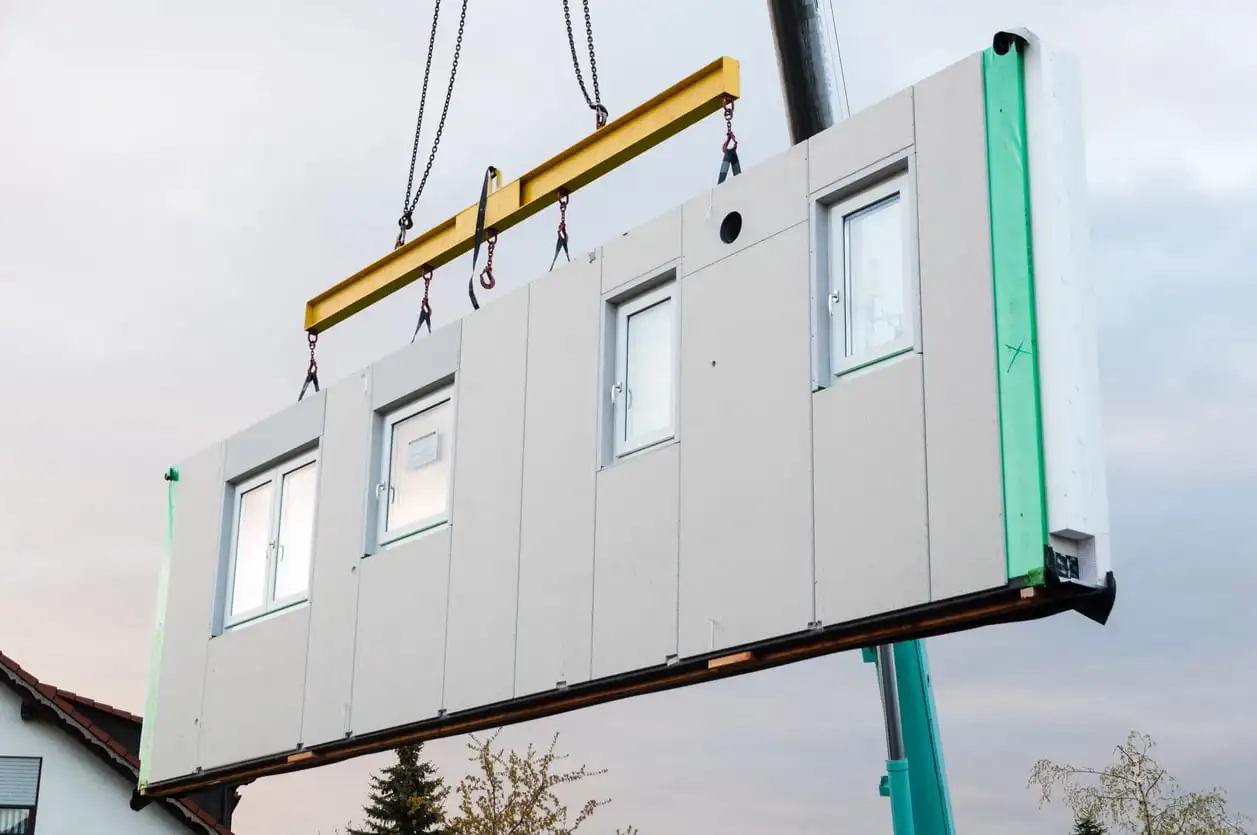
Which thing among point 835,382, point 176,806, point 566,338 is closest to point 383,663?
point 566,338

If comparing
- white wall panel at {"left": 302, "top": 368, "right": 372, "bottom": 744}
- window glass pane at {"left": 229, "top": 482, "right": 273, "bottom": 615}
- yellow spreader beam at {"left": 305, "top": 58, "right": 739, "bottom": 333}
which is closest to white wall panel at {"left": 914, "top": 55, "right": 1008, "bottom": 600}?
yellow spreader beam at {"left": 305, "top": 58, "right": 739, "bottom": 333}

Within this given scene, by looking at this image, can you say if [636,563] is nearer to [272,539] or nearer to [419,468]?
[419,468]

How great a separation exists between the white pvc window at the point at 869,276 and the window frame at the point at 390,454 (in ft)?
13.1

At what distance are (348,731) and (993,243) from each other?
6.87 meters

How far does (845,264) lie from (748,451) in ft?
4.12

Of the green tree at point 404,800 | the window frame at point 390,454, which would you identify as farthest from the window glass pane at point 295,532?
the green tree at point 404,800

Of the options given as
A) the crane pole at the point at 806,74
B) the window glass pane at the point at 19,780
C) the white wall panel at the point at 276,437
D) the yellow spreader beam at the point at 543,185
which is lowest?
the window glass pane at the point at 19,780

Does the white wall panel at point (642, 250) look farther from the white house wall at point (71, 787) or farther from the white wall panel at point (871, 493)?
the white house wall at point (71, 787)

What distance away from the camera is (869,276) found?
10047 millimetres

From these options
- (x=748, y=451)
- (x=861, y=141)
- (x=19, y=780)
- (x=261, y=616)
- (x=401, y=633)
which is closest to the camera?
(x=861, y=141)

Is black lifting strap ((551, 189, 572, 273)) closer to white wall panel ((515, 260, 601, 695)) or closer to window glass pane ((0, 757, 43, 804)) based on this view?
white wall panel ((515, 260, 601, 695))

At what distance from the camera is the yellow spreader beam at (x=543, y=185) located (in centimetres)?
1167

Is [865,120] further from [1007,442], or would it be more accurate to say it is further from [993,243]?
[1007,442]

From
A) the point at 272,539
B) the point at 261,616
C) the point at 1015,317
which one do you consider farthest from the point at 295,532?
the point at 1015,317
